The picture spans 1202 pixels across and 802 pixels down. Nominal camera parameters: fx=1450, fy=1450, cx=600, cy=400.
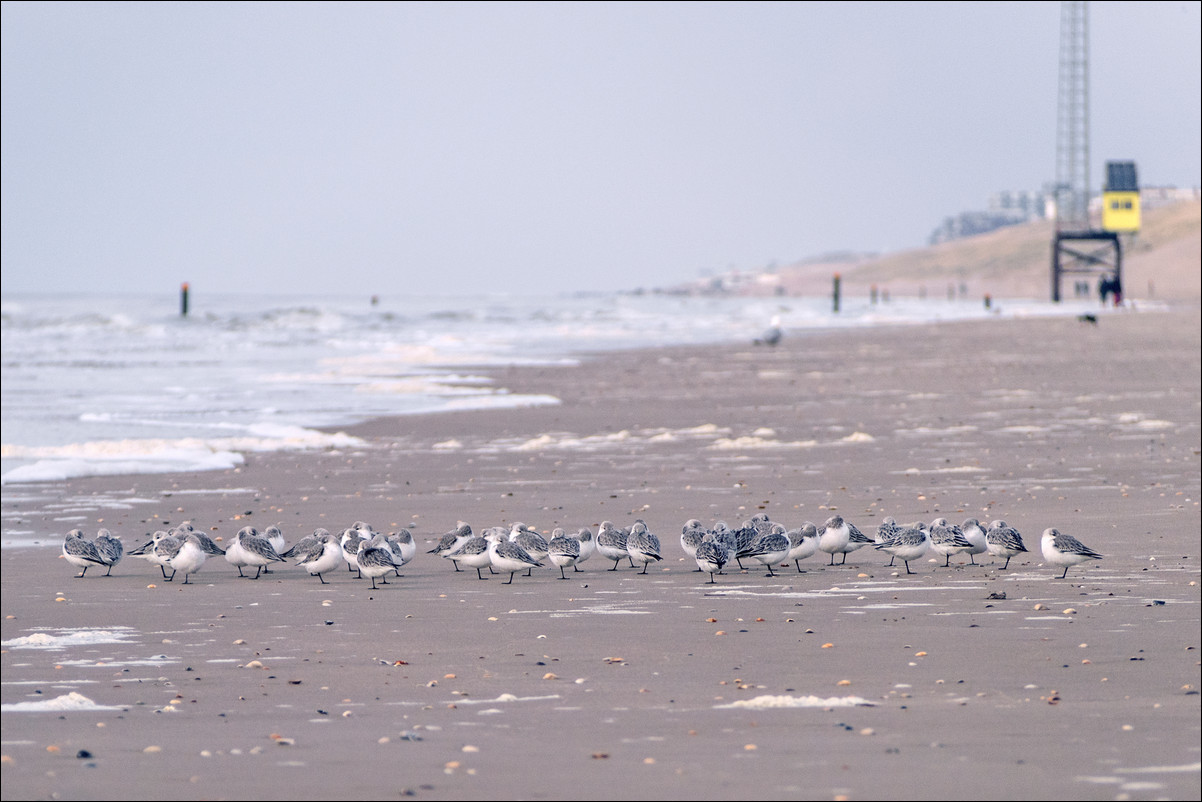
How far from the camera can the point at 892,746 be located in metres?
4.93

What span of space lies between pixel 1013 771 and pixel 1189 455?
1032 cm

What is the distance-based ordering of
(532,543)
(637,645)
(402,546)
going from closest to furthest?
(637,645) → (532,543) → (402,546)

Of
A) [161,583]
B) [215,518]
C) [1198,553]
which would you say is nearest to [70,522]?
[215,518]

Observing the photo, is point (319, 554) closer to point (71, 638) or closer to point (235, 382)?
point (71, 638)

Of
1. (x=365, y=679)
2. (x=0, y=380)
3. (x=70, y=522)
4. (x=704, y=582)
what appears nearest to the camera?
(x=365, y=679)

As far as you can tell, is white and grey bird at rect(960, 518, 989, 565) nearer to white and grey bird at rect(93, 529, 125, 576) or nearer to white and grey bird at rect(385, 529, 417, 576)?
white and grey bird at rect(385, 529, 417, 576)

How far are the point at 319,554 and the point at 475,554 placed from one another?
3.13 feet

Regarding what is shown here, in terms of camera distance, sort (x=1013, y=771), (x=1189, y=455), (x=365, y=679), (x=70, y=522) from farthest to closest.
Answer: (x=1189, y=455) < (x=70, y=522) < (x=365, y=679) < (x=1013, y=771)

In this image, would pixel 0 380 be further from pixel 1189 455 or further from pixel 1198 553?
pixel 1198 553

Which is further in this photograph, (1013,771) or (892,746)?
(892,746)

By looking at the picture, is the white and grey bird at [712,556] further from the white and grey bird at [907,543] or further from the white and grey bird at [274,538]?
the white and grey bird at [274,538]

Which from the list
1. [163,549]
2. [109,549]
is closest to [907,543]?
[163,549]

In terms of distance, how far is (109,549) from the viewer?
9.05 meters

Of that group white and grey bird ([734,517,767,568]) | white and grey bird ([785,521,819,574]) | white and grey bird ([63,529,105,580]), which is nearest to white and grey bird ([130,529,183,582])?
white and grey bird ([63,529,105,580])
